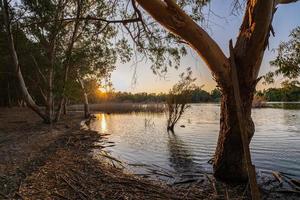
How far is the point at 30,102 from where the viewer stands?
17156mm

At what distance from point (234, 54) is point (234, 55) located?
8 centimetres

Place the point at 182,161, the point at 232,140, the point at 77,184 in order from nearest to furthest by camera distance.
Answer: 1. the point at 77,184
2. the point at 232,140
3. the point at 182,161

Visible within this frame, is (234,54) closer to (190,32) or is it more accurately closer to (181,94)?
(190,32)

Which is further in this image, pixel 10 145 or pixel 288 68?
pixel 288 68

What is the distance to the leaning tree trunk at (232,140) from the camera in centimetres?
672

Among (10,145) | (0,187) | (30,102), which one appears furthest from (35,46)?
(0,187)

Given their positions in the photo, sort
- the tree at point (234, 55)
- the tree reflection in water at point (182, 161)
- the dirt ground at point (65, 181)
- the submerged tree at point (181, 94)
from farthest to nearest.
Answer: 1. the submerged tree at point (181, 94)
2. the tree reflection in water at point (182, 161)
3. the tree at point (234, 55)
4. the dirt ground at point (65, 181)

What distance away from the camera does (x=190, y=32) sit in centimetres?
621

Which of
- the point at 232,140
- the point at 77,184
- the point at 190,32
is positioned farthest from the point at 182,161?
the point at 190,32

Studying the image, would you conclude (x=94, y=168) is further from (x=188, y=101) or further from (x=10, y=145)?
(x=188, y=101)

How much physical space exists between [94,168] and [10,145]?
15.4ft

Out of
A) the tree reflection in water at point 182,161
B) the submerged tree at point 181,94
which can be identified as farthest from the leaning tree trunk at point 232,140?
the submerged tree at point 181,94

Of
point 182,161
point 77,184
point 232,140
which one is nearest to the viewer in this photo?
point 77,184

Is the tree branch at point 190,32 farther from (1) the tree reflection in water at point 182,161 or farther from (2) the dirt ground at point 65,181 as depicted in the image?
(1) the tree reflection in water at point 182,161
